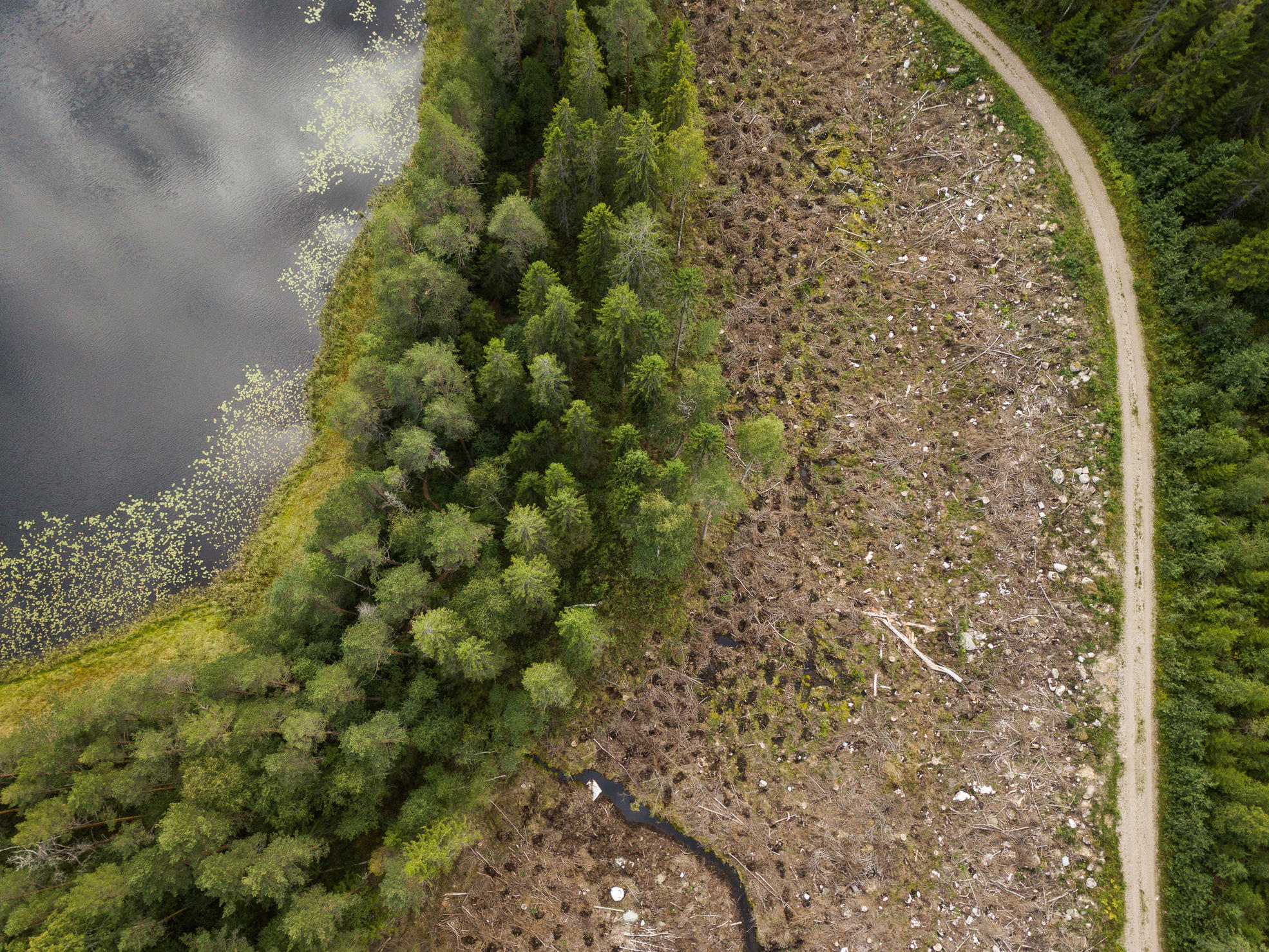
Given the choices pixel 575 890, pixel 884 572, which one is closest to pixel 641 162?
pixel 884 572

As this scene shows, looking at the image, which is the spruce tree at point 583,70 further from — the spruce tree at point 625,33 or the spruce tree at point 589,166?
the spruce tree at point 625,33

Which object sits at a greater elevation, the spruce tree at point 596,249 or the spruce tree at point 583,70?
the spruce tree at point 583,70

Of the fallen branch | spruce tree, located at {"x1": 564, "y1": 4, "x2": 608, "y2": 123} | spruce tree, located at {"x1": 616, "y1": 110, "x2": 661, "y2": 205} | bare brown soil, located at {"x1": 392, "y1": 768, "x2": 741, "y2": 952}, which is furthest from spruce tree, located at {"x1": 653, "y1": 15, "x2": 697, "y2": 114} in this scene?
bare brown soil, located at {"x1": 392, "y1": 768, "x2": 741, "y2": 952}

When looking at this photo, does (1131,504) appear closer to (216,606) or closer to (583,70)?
(583,70)

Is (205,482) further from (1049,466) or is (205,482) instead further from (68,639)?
(1049,466)

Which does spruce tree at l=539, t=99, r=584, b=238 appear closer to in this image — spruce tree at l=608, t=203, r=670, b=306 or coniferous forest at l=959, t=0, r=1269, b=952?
spruce tree at l=608, t=203, r=670, b=306

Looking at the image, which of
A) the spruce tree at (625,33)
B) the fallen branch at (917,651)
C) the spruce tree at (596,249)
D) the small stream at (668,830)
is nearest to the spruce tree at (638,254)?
the spruce tree at (596,249)
